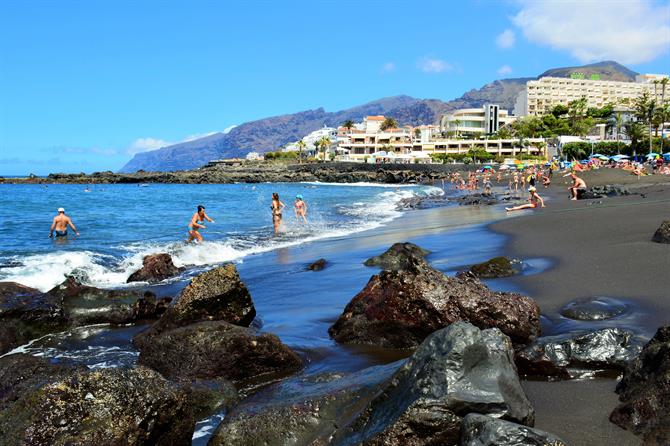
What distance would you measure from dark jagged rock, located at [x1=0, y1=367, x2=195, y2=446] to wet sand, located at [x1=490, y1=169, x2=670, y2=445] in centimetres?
250

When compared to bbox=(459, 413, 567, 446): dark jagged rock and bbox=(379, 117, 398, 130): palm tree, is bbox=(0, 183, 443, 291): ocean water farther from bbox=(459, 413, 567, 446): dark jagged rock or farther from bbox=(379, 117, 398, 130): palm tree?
bbox=(379, 117, 398, 130): palm tree

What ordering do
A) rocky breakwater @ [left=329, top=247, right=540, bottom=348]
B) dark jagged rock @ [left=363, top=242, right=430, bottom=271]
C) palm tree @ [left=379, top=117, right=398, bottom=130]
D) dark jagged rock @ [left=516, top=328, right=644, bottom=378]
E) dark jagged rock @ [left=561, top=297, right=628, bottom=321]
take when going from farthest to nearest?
1. palm tree @ [left=379, top=117, right=398, bottom=130]
2. dark jagged rock @ [left=363, top=242, right=430, bottom=271]
3. dark jagged rock @ [left=561, top=297, right=628, bottom=321]
4. rocky breakwater @ [left=329, top=247, right=540, bottom=348]
5. dark jagged rock @ [left=516, top=328, right=644, bottom=378]

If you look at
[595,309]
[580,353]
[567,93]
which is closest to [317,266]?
[595,309]

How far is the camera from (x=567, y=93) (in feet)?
542

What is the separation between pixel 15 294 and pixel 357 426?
6925mm

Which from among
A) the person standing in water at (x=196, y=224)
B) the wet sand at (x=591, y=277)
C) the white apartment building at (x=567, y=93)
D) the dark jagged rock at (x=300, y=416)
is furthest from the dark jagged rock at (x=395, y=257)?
the white apartment building at (x=567, y=93)

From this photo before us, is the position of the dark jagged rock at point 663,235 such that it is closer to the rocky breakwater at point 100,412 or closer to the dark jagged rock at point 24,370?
the rocky breakwater at point 100,412

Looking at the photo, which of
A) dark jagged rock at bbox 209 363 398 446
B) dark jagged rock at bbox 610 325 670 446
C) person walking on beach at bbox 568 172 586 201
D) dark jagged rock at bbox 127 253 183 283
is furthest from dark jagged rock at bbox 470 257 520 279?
person walking on beach at bbox 568 172 586 201

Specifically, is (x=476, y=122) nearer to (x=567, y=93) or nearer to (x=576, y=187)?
(x=567, y=93)

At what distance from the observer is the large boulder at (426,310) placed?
18.9 ft

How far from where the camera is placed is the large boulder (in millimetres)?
5758

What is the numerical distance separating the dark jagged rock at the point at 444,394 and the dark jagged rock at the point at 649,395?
669 mm

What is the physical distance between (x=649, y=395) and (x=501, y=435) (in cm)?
138

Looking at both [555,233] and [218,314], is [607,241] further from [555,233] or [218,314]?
[218,314]
